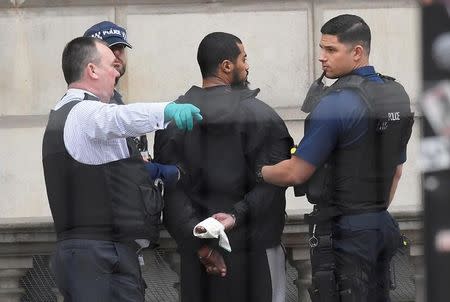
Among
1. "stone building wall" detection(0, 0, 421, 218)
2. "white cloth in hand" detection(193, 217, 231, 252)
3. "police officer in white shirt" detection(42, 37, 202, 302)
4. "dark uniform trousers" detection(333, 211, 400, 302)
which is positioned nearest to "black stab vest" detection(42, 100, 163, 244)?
"police officer in white shirt" detection(42, 37, 202, 302)

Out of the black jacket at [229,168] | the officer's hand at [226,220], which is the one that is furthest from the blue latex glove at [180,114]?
the officer's hand at [226,220]

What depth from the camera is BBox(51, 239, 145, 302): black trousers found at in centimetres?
384

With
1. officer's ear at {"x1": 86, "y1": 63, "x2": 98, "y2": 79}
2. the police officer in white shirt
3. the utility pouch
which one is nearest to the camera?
the police officer in white shirt

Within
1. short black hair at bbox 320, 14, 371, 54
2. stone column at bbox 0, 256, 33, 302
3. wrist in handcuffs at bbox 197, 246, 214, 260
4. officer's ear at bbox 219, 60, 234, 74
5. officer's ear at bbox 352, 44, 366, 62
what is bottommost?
stone column at bbox 0, 256, 33, 302

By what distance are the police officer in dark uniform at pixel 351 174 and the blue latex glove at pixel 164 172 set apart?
29 centimetres

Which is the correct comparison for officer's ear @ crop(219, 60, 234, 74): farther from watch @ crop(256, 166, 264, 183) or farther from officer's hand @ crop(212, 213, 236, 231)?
officer's hand @ crop(212, 213, 236, 231)

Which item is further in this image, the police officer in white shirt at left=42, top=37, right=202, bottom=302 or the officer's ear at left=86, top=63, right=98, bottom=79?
the officer's ear at left=86, top=63, right=98, bottom=79

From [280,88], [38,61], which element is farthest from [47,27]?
[280,88]

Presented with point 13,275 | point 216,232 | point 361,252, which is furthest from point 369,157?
point 13,275

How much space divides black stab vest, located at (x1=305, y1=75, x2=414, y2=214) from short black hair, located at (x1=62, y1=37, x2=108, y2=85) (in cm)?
71

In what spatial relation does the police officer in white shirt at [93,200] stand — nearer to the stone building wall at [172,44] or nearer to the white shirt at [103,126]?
the white shirt at [103,126]

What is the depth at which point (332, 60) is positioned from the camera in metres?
4.23

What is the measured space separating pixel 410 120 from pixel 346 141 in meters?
0.25

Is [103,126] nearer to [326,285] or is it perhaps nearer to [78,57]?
[78,57]
